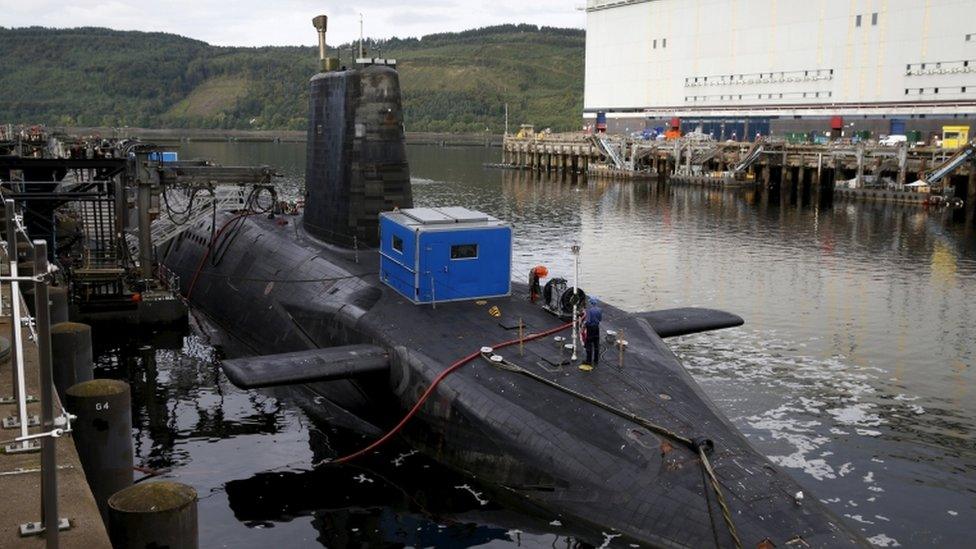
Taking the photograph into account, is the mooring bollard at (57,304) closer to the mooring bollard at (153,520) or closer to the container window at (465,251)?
the container window at (465,251)

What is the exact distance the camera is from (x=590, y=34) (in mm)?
127750

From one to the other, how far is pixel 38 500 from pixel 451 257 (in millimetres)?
12343

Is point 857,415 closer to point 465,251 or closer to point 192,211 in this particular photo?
point 465,251

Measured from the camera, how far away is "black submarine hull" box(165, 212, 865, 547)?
13.0 meters

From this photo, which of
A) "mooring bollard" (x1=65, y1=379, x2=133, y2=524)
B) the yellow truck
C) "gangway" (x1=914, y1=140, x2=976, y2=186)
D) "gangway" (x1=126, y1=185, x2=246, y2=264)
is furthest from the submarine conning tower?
the yellow truck

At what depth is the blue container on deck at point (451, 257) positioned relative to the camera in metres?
20.2

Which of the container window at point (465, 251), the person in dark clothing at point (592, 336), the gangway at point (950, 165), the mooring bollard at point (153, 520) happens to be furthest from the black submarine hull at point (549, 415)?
the gangway at point (950, 165)

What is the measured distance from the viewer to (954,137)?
81.9 meters

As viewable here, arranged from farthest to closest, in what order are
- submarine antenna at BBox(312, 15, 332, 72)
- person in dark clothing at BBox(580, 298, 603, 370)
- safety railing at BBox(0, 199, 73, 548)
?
1. submarine antenna at BBox(312, 15, 332, 72)
2. person in dark clothing at BBox(580, 298, 603, 370)
3. safety railing at BBox(0, 199, 73, 548)

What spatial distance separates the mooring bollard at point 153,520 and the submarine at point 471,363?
696cm

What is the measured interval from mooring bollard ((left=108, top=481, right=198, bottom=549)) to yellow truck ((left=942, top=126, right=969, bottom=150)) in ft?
242

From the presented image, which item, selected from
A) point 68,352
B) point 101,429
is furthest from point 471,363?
point 68,352

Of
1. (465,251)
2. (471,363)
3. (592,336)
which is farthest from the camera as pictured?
(465,251)

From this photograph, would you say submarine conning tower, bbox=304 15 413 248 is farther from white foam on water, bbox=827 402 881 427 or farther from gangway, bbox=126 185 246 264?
white foam on water, bbox=827 402 881 427
